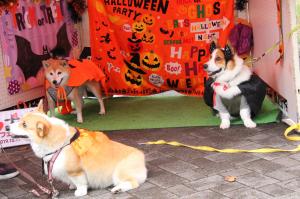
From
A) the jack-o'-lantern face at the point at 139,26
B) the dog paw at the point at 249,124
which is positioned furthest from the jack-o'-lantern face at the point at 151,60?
the dog paw at the point at 249,124

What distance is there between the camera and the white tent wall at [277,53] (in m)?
5.12

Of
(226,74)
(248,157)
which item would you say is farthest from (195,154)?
(226,74)

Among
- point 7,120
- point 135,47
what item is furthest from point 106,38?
point 7,120

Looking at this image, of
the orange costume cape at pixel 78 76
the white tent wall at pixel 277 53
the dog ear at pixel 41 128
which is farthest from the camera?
the orange costume cape at pixel 78 76

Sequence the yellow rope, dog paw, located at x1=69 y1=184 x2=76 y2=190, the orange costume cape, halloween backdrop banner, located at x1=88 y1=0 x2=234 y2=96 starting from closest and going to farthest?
dog paw, located at x1=69 y1=184 x2=76 y2=190, the yellow rope, the orange costume cape, halloween backdrop banner, located at x1=88 y1=0 x2=234 y2=96

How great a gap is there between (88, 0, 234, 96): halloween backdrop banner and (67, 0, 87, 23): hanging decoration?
0.83ft

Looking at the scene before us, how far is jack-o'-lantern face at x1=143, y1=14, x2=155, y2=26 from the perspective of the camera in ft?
21.6

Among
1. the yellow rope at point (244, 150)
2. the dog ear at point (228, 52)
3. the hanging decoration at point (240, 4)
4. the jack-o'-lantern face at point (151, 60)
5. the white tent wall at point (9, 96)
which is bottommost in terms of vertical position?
the yellow rope at point (244, 150)

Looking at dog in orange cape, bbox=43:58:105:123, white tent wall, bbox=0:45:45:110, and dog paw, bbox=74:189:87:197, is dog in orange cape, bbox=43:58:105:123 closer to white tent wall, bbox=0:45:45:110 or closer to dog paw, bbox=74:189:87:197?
white tent wall, bbox=0:45:45:110

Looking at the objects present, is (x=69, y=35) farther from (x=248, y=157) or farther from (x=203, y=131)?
(x=248, y=157)

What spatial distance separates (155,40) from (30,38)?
1450 millimetres

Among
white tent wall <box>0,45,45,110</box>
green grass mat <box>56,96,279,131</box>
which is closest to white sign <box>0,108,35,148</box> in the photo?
white tent wall <box>0,45,45,110</box>

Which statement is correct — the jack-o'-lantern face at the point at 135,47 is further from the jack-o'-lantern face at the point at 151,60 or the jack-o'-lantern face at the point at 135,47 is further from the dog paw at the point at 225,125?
the dog paw at the point at 225,125

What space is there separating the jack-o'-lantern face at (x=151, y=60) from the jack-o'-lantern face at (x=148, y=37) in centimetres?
15
